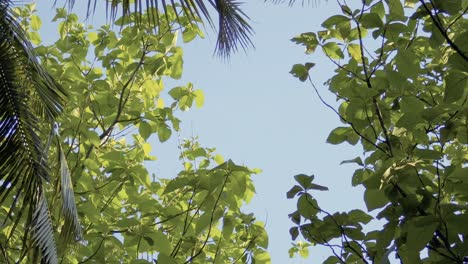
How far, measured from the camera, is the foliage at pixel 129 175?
4.90 meters

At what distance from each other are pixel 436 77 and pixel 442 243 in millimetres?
1708

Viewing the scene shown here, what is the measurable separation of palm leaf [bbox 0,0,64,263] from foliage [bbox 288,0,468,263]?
169 cm

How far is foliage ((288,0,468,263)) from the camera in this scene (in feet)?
9.89

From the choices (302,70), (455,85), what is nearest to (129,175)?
(302,70)

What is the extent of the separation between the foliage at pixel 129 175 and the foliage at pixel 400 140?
111cm

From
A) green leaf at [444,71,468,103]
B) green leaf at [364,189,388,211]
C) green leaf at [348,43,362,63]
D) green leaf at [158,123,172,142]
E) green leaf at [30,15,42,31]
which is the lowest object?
green leaf at [364,189,388,211]

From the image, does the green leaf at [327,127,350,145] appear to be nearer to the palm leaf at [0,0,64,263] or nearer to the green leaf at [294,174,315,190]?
the green leaf at [294,174,315,190]

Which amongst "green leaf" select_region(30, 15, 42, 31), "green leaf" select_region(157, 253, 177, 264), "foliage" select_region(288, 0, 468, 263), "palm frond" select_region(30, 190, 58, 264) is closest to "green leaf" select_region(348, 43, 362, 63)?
"foliage" select_region(288, 0, 468, 263)

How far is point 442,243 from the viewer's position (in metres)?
3.22

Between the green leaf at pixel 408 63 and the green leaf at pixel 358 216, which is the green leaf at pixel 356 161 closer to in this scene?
the green leaf at pixel 358 216

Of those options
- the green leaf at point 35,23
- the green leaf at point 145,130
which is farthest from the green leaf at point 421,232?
the green leaf at point 35,23

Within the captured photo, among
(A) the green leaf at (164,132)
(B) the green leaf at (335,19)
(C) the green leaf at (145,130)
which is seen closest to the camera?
(B) the green leaf at (335,19)

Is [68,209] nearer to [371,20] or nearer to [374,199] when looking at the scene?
[374,199]

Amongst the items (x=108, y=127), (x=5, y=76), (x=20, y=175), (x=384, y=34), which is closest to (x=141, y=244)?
(x=20, y=175)
